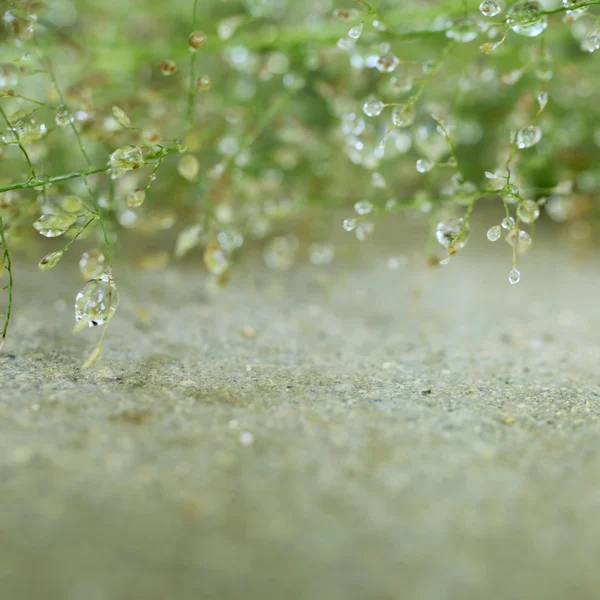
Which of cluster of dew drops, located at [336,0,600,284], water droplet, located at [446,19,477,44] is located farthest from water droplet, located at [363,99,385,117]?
water droplet, located at [446,19,477,44]

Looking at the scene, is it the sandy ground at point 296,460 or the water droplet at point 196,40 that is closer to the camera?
the sandy ground at point 296,460

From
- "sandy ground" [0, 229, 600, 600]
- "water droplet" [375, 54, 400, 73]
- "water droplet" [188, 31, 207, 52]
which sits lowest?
"sandy ground" [0, 229, 600, 600]

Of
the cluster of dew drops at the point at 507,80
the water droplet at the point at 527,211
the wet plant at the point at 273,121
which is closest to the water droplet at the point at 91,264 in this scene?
the wet plant at the point at 273,121

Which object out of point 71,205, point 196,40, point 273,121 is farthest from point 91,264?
point 273,121

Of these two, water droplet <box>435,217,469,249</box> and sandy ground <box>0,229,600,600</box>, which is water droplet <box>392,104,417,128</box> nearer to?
water droplet <box>435,217,469,249</box>

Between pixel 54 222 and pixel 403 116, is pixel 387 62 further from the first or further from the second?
pixel 54 222

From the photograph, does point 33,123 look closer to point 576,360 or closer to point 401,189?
point 576,360

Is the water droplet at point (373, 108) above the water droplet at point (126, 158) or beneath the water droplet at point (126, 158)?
above

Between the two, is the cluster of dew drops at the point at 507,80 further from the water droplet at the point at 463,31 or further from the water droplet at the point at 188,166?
the water droplet at the point at 188,166
